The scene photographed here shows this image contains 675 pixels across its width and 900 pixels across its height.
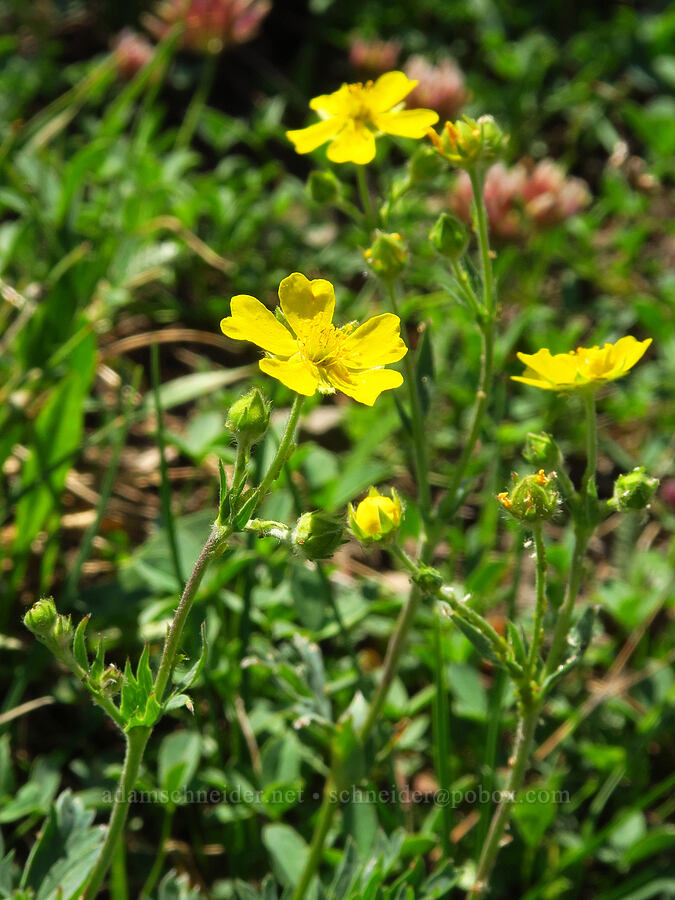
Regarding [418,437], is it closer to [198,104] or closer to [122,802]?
[122,802]

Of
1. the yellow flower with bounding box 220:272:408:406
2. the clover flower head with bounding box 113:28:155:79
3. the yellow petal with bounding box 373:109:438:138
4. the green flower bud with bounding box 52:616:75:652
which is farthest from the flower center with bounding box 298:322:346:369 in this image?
the clover flower head with bounding box 113:28:155:79

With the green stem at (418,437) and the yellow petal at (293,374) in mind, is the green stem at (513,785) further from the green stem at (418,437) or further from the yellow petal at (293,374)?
the yellow petal at (293,374)

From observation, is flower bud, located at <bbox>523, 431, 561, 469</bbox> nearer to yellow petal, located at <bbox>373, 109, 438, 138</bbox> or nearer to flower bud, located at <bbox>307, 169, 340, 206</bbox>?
yellow petal, located at <bbox>373, 109, 438, 138</bbox>

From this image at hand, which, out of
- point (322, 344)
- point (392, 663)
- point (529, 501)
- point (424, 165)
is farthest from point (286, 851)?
point (424, 165)

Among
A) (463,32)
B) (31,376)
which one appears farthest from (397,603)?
(463,32)

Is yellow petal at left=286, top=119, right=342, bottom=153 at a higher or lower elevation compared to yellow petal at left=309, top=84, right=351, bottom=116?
lower

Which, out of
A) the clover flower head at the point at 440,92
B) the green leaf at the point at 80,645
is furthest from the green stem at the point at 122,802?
the clover flower head at the point at 440,92
